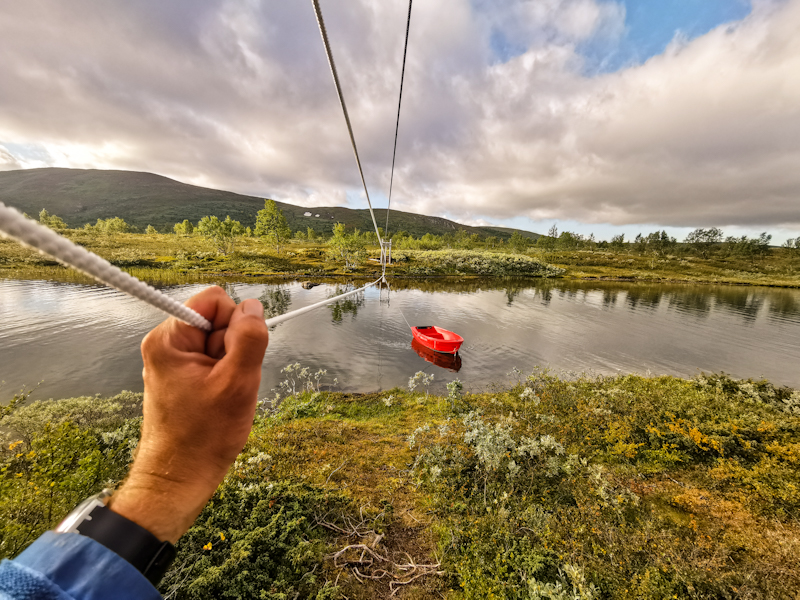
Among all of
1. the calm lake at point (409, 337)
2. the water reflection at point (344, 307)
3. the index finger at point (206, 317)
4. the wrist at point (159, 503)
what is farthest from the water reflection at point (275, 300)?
the wrist at point (159, 503)

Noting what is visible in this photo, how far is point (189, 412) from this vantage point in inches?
60.1

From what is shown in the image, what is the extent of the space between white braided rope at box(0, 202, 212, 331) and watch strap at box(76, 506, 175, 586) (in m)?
0.87

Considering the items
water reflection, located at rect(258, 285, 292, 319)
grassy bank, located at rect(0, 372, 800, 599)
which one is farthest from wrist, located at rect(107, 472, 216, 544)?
water reflection, located at rect(258, 285, 292, 319)

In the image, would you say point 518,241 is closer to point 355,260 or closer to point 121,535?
point 355,260

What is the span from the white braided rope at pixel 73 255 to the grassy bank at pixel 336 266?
54.9m

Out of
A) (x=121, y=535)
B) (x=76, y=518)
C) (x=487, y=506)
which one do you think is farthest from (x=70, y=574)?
(x=487, y=506)

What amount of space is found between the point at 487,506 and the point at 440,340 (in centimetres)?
1584

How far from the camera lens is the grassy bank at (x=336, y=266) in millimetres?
53469

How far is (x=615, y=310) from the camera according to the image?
136 ft

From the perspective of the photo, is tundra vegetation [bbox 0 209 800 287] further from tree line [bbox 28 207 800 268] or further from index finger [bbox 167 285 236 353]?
index finger [bbox 167 285 236 353]

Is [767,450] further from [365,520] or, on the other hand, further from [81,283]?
[81,283]

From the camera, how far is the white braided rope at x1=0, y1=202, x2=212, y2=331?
1.02 metres

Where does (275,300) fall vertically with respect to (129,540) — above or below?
below

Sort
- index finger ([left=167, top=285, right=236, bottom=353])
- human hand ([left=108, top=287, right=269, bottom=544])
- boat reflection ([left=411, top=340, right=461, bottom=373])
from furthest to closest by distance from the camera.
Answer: boat reflection ([left=411, top=340, right=461, bottom=373]) → index finger ([left=167, top=285, right=236, bottom=353]) → human hand ([left=108, top=287, right=269, bottom=544])
